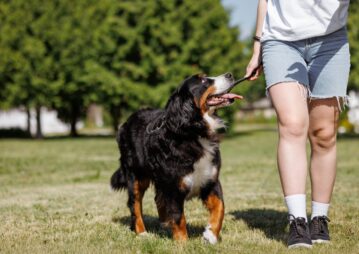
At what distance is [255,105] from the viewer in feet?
364

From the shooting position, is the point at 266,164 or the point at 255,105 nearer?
the point at 266,164

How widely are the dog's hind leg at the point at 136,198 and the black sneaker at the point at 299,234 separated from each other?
1707 mm

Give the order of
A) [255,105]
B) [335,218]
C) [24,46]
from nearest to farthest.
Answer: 1. [335,218]
2. [24,46]
3. [255,105]

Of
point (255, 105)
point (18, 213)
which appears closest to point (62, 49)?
point (18, 213)

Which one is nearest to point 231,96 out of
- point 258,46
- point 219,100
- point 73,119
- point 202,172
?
point 219,100

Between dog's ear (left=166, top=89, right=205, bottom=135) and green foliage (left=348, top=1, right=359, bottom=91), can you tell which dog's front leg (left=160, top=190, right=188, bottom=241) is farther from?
green foliage (left=348, top=1, right=359, bottom=91)

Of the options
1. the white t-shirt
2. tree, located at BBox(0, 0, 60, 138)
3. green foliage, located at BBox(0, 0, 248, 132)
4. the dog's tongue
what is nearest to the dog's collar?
the dog's tongue

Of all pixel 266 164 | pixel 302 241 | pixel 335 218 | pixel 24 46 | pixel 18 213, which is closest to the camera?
pixel 302 241

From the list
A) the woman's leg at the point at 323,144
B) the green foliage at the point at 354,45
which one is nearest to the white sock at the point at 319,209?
the woman's leg at the point at 323,144

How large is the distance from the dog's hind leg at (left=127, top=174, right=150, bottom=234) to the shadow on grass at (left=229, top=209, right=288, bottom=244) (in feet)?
3.70

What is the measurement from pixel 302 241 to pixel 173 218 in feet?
3.70

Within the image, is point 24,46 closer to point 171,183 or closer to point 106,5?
point 106,5

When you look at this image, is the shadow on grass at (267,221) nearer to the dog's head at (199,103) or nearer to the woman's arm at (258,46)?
the dog's head at (199,103)

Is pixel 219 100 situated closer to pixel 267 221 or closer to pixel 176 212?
pixel 176 212
